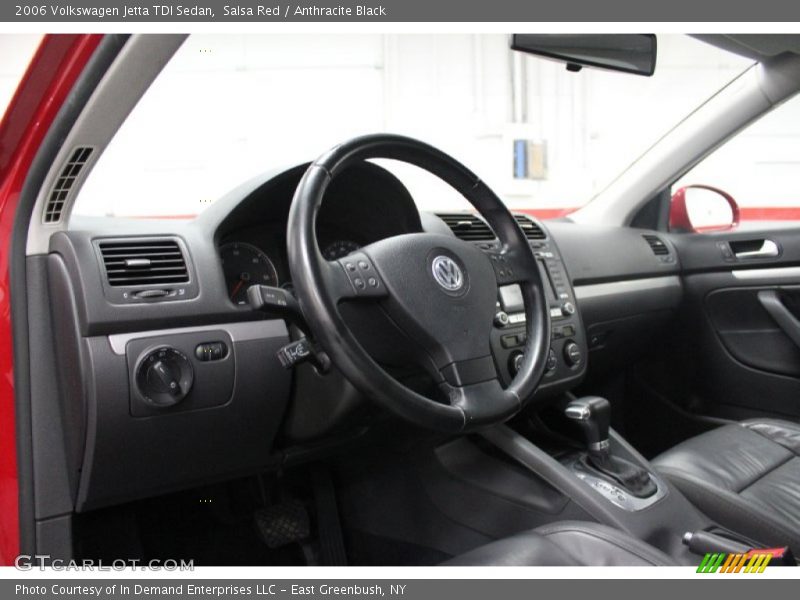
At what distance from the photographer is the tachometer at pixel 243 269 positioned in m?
1.38

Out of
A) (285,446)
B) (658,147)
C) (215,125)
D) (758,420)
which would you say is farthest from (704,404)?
(215,125)

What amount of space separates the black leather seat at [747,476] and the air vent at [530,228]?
622mm

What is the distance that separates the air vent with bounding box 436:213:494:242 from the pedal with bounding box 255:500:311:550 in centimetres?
75

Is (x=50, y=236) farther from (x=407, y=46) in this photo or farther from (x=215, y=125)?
(x=407, y=46)

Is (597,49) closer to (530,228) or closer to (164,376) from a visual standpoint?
(530,228)

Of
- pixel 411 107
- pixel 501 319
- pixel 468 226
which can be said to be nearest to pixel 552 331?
pixel 501 319

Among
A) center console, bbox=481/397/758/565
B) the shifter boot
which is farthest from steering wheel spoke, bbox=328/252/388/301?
the shifter boot

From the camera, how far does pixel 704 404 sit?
7.60 feet

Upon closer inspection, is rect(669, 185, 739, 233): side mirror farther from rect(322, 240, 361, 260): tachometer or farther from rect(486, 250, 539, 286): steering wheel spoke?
rect(322, 240, 361, 260): tachometer

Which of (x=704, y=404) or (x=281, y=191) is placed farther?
(x=704, y=404)

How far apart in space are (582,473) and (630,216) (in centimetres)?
119

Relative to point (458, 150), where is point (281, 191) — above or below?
below

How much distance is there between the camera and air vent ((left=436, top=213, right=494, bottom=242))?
5.51 feet

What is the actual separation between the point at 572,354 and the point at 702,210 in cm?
121
